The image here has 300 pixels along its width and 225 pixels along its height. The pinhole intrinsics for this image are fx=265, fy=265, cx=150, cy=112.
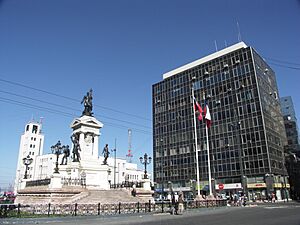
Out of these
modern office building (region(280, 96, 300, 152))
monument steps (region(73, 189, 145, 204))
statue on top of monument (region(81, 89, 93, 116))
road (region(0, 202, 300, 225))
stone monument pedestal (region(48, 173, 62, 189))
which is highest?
modern office building (region(280, 96, 300, 152))

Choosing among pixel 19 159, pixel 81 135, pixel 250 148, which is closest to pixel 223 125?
pixel 250 148

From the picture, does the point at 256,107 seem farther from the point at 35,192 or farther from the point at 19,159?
the point at 19,159

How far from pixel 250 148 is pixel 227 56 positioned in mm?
25984

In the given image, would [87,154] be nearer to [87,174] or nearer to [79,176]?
[87,174]

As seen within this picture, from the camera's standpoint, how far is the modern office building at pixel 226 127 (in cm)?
6156

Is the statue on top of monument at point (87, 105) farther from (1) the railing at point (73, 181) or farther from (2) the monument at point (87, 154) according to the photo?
(1) the railing at point (73, 181)

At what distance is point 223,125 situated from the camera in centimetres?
6925

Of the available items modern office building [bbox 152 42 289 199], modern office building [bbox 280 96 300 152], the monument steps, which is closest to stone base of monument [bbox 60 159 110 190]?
the monument steps

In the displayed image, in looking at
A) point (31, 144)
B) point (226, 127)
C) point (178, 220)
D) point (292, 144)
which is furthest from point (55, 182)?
point (31, 144)

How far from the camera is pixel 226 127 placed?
68438 mm

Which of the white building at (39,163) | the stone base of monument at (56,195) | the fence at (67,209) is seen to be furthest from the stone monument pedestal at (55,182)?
the white building at (39,163)

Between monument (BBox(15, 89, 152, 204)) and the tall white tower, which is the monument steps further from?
the tall white tower

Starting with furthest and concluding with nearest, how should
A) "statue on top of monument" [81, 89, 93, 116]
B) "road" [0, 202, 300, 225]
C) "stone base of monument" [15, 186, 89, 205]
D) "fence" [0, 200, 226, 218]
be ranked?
"statue on top of monument" [81, 89, 93, 116]
"stone base of monument" [15, 186, 89, 205]
"fence" [0, 200, 226, 218]
"road" [0, 202, 300, 225]

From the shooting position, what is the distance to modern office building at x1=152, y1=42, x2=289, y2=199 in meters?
61.6
